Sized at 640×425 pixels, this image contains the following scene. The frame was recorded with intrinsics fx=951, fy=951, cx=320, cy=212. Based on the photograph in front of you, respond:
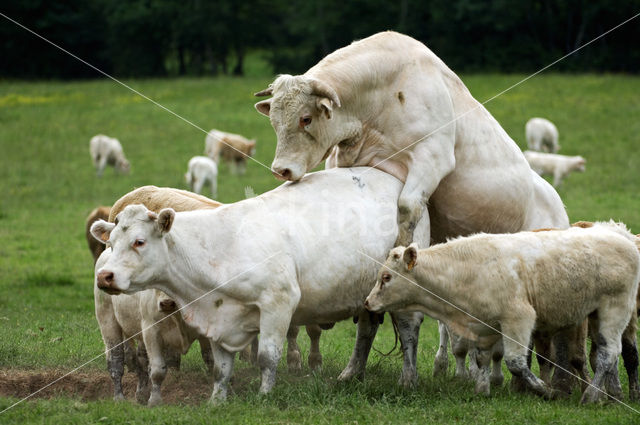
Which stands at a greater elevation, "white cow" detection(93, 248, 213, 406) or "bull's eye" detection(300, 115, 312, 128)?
"bull's eye" detection(300, 115, 312, 128)

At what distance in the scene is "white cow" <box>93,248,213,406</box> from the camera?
9.48m

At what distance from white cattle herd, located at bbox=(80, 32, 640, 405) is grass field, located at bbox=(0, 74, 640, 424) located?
1.77 feet

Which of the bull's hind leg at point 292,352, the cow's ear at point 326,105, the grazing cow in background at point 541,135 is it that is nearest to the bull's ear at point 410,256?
the cow's ear at point 326,105

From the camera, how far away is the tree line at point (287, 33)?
63312 millimetres

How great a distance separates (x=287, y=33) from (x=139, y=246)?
236 feet

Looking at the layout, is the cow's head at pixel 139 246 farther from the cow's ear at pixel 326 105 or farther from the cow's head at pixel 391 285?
the cow's head at pixel 391 285

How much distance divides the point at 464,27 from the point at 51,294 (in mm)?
53373

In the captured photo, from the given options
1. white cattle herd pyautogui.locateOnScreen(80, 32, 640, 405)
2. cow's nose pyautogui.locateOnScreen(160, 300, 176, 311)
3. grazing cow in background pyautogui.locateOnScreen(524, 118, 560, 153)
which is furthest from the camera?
Answer: grazing cow in background pyautogui.locateOnScreen(524, 118, 560, 153)

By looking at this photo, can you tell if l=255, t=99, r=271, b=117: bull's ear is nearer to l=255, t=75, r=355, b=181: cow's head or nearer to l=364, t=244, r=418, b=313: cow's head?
l=255, t=75, r=355, b=181: cow's head

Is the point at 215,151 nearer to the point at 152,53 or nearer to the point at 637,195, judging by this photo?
the point at 637,195

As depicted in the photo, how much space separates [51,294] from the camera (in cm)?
1759

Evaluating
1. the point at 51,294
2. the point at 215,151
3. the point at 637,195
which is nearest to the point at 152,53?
the point at 215,151

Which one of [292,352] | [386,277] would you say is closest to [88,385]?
[292,352]

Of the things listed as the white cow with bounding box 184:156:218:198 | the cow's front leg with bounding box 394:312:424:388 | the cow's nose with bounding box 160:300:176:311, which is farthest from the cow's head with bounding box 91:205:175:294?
the white cow with bounding box 184:156:218:198
